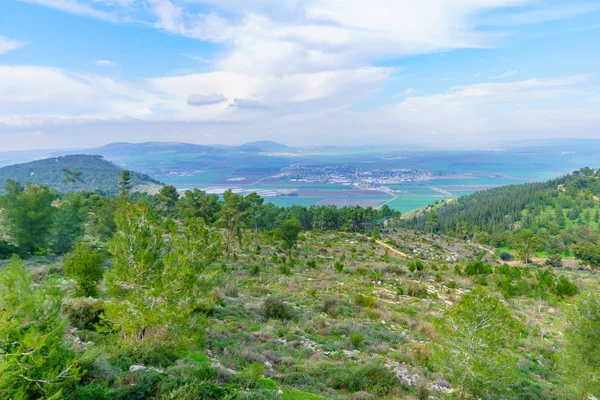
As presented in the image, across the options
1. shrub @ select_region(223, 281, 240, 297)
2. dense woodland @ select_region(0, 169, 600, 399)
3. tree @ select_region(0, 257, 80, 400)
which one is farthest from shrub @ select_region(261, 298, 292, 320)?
tree @ select_region(0, 257, 80, 400)

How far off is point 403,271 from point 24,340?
34.1m

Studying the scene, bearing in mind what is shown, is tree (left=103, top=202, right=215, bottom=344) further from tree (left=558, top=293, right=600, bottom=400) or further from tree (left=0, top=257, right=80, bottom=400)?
tree (left=558, top=293, right=600, bottom=400)

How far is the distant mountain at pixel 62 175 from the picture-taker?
151 metres

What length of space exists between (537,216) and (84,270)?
388 ft

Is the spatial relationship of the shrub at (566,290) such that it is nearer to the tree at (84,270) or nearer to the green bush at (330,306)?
the green bush at (330,306)

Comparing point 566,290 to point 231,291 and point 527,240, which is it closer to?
point 527,240

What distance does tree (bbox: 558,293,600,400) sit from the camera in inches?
427

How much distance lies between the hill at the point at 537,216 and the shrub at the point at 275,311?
67734 millimetres

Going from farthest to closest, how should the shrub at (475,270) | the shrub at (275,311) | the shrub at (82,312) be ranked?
1. the shrub at (475,270)
2. the shrub at (275,311)
3. the shrub at (82,312)

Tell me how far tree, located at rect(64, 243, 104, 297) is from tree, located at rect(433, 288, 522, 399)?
50.0 ft

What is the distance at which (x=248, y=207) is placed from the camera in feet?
156

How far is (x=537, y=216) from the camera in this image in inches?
3730

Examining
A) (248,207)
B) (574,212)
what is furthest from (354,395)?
(574,212)

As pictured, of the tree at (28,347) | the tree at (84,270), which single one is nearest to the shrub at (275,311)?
the tree at (84,270)
